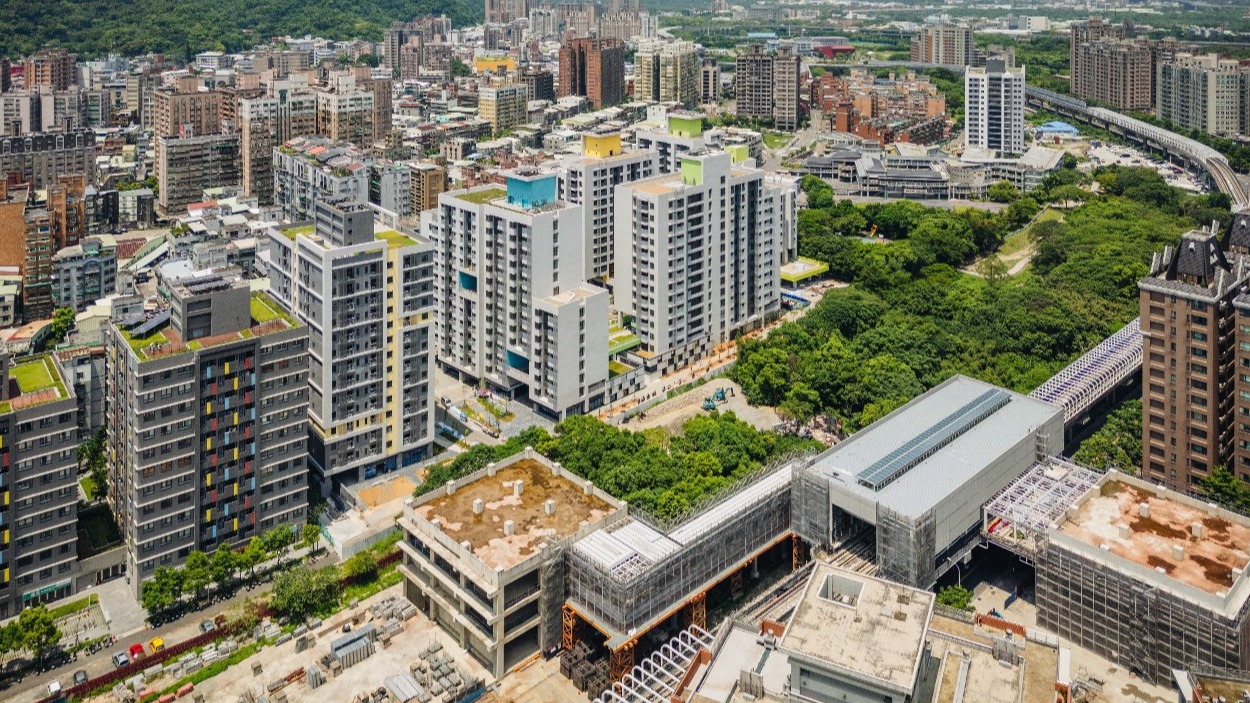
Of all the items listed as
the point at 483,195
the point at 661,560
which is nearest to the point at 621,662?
the point at 661,560

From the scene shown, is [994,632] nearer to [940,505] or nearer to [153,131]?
[940,505]

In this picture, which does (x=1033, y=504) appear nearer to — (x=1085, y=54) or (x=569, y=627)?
(x=569, y=627)

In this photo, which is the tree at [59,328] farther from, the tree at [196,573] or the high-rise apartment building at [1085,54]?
the high-rise apartment building at [1085,54]

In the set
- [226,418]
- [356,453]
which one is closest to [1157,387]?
[356,453]

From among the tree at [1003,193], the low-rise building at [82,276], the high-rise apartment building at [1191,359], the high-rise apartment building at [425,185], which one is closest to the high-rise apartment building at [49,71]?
the high-rise apartment building at [425,185]

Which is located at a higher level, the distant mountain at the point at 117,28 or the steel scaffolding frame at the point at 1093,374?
the distant mountain at the point at 117,28
